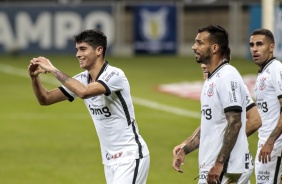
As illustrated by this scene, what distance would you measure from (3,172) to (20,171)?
0.96 ft

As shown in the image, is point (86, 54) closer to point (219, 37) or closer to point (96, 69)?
point (96, 69)

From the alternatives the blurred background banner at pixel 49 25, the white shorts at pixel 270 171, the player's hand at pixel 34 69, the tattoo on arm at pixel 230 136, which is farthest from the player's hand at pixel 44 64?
the blurred background banner at pixel 49 25

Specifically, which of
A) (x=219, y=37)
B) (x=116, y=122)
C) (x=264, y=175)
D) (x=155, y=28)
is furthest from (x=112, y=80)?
(x=155, y=28)

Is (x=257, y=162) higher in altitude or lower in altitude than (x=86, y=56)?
lower

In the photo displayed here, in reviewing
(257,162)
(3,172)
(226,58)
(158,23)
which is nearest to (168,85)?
(158,23)

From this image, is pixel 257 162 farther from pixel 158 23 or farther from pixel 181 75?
pixel 158 23

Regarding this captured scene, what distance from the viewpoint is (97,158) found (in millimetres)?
17016

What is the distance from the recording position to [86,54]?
9.52 meters

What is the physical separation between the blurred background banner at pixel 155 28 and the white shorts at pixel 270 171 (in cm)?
3415

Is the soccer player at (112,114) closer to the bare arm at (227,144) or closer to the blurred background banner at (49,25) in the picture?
the bare arm at (227,144)

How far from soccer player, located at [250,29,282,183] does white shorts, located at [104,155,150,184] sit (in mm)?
1649

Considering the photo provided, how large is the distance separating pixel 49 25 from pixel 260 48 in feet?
114

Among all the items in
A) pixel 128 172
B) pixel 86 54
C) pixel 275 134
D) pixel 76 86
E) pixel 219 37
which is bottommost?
pixel 128 172

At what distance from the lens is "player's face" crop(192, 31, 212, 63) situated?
28.8 ft
